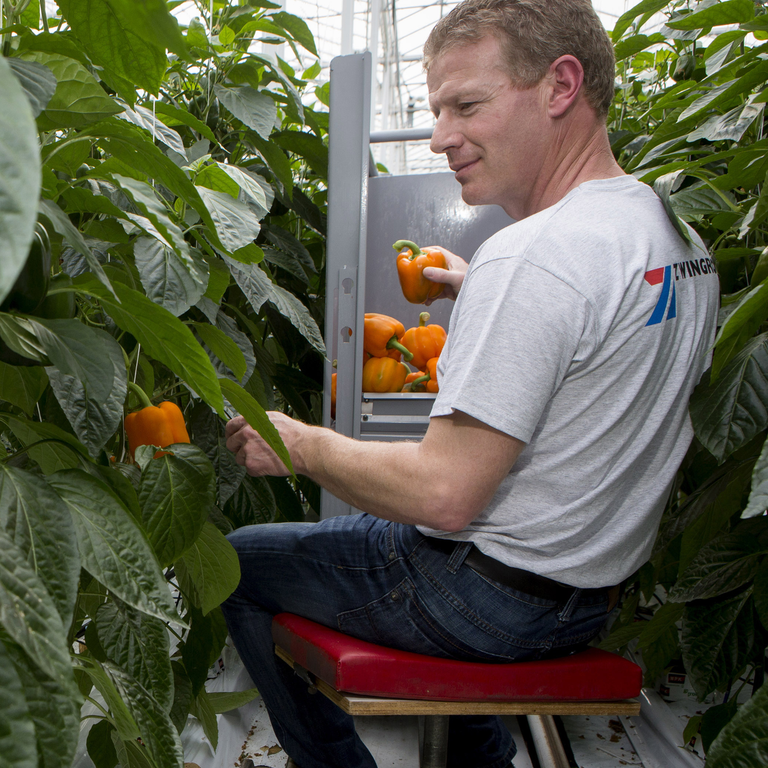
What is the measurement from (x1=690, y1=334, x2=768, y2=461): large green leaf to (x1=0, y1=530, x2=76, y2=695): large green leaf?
0.69 metres

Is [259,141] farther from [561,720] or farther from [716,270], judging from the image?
[561,720]

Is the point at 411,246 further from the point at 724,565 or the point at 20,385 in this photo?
the point at 20,385

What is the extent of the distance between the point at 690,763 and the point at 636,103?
1.64m

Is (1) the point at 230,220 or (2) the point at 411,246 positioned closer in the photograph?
(1) the point at 230,220

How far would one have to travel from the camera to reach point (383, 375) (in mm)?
1477

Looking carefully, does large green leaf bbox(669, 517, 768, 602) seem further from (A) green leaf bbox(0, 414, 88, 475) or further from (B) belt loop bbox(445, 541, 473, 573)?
(A) green leaf bbox(0, 414, 88, 475)

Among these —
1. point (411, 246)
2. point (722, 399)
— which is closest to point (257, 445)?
point (722, 399)

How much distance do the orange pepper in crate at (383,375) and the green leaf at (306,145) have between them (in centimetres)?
48

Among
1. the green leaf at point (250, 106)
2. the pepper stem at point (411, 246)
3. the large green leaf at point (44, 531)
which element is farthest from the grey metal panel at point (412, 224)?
the large green leaf at point (44, 531)

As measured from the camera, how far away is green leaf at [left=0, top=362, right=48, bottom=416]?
0.60 meters

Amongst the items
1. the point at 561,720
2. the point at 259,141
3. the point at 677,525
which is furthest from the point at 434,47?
the point at 561,720

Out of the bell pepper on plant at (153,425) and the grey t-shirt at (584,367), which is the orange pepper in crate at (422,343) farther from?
the bell pepper on plant at (153,425)

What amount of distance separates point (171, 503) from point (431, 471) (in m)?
0.31

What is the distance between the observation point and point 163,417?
2.60 ft
